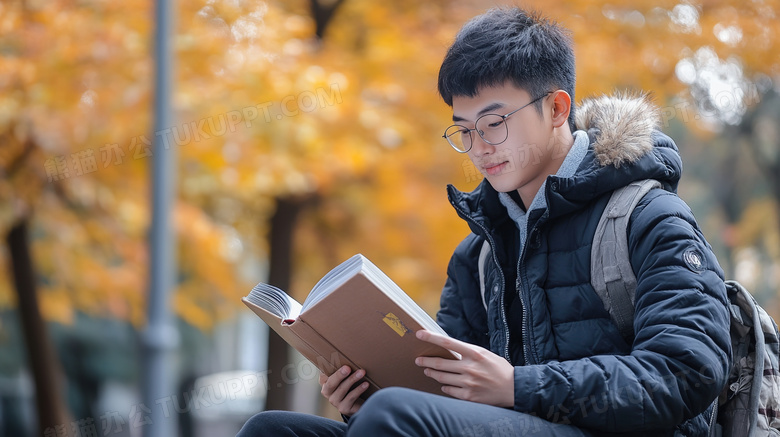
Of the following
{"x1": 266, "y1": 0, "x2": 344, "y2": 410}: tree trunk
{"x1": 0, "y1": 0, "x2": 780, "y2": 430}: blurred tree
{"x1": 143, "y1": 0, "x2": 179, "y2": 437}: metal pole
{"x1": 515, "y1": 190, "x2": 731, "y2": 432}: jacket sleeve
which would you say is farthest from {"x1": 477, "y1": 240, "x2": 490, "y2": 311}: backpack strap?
{"x1": 266, "y1": 0, "x2": 344, "y2": 410}: tree trunk

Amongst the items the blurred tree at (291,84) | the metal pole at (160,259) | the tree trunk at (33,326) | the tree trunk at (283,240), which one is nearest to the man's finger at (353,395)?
the metal pole at (160,259)

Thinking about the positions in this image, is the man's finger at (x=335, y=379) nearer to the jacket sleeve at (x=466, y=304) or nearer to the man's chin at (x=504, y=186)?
the jacket sleeve at (x=466, y=304)

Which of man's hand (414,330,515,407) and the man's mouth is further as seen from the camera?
the man's mouth

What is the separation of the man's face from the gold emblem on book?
55 cm

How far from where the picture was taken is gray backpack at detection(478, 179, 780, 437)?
1.83 m

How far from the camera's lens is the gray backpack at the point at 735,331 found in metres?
1.83

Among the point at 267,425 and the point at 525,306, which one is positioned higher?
the point at 525,306

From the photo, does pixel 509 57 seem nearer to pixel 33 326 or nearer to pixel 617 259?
pixel 617 259

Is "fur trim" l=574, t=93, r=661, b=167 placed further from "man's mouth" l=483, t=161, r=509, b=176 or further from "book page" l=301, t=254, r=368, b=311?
"book page" l=301, t=254, r=368, b=311

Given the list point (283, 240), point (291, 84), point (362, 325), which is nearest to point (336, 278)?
point (362, 325)

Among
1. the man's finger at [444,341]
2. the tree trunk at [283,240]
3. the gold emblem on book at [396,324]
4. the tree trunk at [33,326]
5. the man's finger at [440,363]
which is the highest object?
the gold emblem on book at [396,324]

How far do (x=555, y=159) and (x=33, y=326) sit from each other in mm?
6783

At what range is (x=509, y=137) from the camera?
6.90 ft

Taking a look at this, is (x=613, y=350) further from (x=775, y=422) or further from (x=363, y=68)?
(x=363, y=68)
